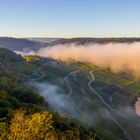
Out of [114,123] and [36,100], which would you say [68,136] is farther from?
[114,123]

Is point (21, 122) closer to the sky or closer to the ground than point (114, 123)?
closer to the sky

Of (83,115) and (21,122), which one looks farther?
(83,115)

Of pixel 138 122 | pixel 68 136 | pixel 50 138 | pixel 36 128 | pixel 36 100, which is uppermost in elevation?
pixel 36 128

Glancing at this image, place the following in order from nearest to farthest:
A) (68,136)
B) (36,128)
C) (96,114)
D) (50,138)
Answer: (36,128) → (50,138) → (68,136) → (96,114)

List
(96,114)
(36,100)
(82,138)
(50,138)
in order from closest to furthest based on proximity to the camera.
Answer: (50,138), (82,138), (36,100), (96,114)

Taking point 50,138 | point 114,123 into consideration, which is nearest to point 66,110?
point 114,123

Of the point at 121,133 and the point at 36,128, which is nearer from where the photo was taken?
the point at 36,128

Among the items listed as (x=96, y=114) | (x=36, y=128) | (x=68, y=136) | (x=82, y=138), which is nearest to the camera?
(x=36, y=128)

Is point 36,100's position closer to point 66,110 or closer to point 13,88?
point 13,88

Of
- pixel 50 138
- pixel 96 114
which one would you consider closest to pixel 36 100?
pixel 96 114
